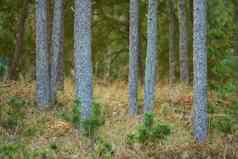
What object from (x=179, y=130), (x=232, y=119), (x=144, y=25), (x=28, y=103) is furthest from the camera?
(x=144, y=25)

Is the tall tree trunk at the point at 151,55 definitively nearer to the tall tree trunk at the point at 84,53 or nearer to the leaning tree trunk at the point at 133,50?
the leaning tree trunk at the point at 133,50

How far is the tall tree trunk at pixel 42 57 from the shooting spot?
53.7ft

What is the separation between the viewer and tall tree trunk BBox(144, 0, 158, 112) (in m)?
15.9

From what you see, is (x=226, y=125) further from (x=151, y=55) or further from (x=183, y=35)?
(x=183, y=35)

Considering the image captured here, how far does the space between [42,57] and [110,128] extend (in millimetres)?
3358

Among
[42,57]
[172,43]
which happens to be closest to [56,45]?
[42,57]

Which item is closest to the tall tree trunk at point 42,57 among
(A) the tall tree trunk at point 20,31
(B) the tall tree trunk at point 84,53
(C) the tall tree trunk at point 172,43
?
(B) the tall tree trunk at point 84,53

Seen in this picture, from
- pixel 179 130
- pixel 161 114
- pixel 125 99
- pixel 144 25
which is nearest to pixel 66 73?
pixel 144 25

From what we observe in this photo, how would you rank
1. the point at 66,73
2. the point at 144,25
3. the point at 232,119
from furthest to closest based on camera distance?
1. the point at 66,73
2. the point at 144,25
3. the point at 232,119

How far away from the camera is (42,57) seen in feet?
54.9

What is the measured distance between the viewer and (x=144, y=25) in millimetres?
24297

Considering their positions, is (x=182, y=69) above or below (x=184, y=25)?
below

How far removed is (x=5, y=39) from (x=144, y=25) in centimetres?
647

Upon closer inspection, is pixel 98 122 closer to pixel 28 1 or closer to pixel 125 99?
pixel 125 99
